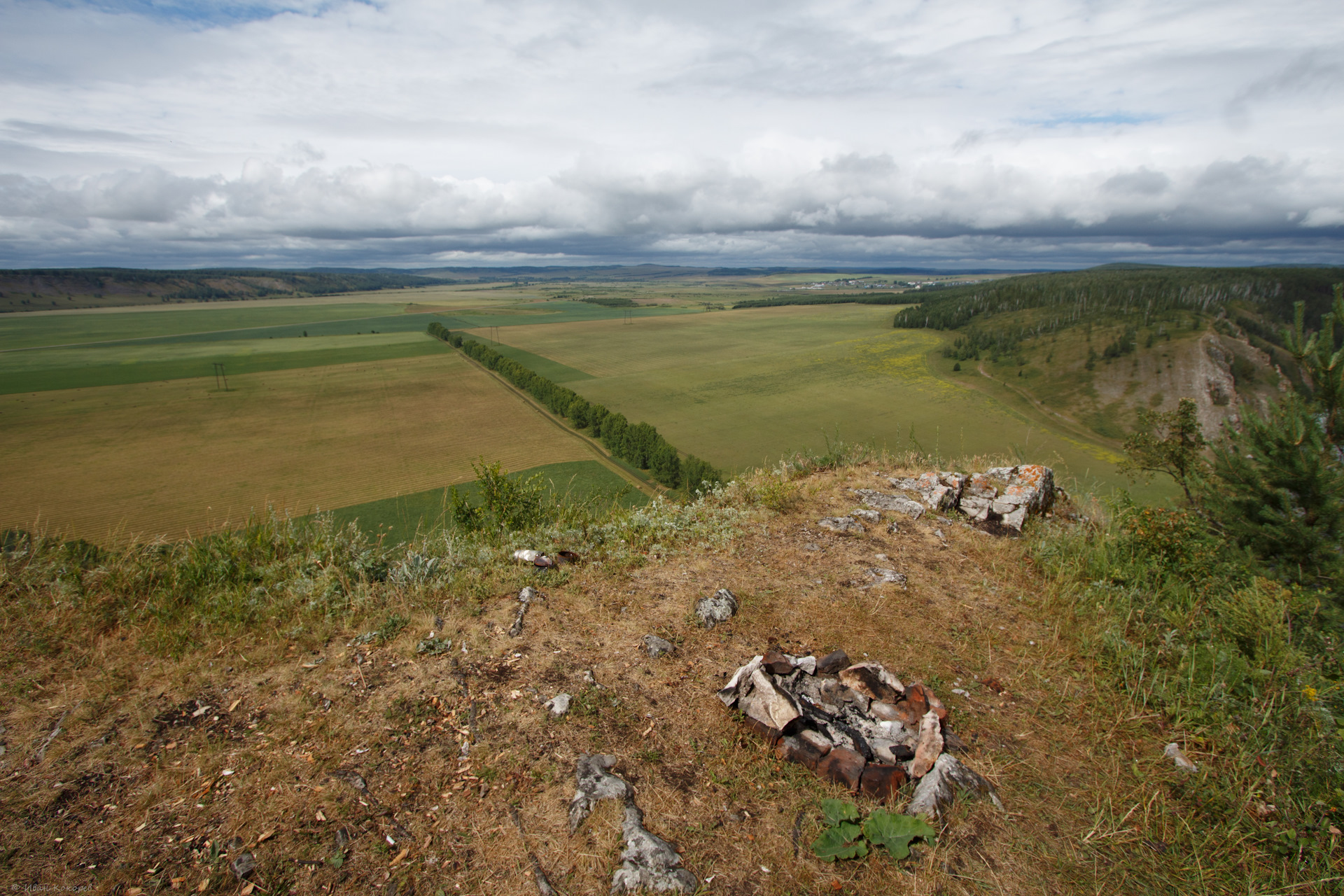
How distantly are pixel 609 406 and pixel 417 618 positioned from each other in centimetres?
5712

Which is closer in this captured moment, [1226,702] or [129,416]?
[1226,702]

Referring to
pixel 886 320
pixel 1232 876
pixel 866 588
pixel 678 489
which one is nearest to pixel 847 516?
pixel 866 588

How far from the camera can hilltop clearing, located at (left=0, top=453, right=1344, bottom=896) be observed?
334cm

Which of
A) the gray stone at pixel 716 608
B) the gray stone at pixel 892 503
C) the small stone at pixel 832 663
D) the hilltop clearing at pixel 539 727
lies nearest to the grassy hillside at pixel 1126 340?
the gray stone at pixel 892 503

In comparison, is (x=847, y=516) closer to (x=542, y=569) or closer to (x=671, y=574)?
(x=671, y=574)

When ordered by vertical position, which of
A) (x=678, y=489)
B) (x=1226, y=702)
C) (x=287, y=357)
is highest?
(x=1226, y=702)

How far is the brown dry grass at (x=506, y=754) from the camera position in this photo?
10.9 feet

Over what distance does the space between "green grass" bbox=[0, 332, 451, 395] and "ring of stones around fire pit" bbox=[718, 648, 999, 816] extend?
9476cm

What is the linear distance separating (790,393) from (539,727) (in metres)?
67.3

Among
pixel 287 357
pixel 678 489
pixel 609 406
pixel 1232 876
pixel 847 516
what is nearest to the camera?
pixel 1232 876

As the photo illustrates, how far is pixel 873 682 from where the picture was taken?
15.7 feet

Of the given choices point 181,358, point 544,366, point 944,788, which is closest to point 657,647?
point 944,788

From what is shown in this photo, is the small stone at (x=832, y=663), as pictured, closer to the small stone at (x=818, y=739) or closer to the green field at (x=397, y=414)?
the small stone at (x=818, y=739)

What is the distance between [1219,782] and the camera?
375 cm
